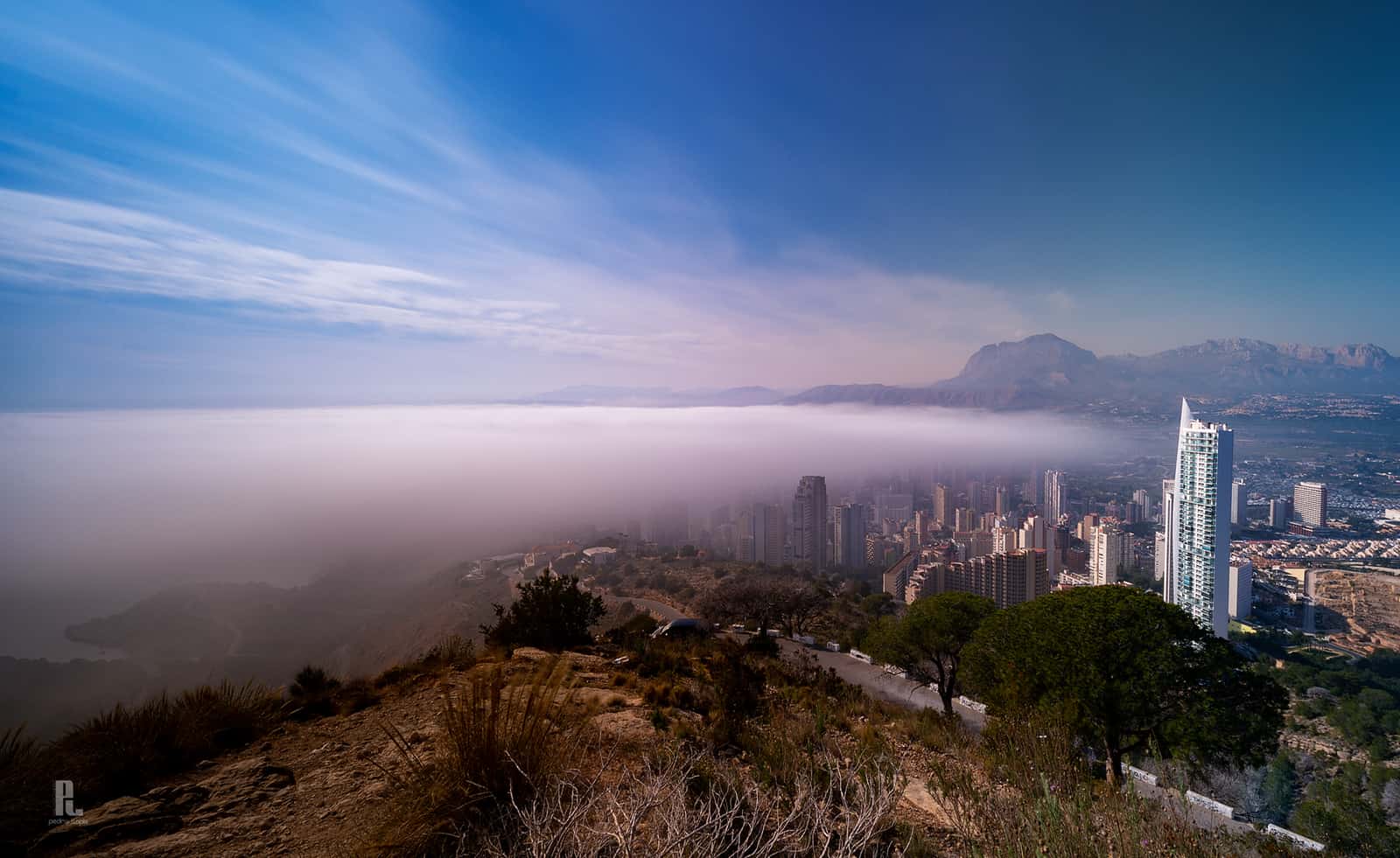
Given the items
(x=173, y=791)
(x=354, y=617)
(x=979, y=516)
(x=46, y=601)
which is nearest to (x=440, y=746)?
(x=173, y=791)

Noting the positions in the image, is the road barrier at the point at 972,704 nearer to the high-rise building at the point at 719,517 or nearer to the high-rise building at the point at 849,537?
the high-rise building at the point at 849,537

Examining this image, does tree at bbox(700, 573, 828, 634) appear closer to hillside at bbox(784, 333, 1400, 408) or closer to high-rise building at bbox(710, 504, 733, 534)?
high-rise building at bbox(710, 504, 733, 534)

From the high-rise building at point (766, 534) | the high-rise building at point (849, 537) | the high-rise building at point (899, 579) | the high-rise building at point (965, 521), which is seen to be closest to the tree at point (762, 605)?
the high-rise building at point (899, 579)

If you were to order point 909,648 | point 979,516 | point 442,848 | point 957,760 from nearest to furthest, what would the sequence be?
point 442,848 < point 957,760 < point 909,648 < point 979,516

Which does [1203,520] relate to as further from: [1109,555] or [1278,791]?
[1278,791]

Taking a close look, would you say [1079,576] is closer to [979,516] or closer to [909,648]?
[979,516]

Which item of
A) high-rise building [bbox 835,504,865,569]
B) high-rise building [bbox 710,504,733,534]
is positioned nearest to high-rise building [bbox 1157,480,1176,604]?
high-rise building [bbox 835,504,865,569]

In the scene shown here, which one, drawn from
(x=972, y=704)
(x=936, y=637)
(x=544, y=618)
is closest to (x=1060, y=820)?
(x=544, y=618)
